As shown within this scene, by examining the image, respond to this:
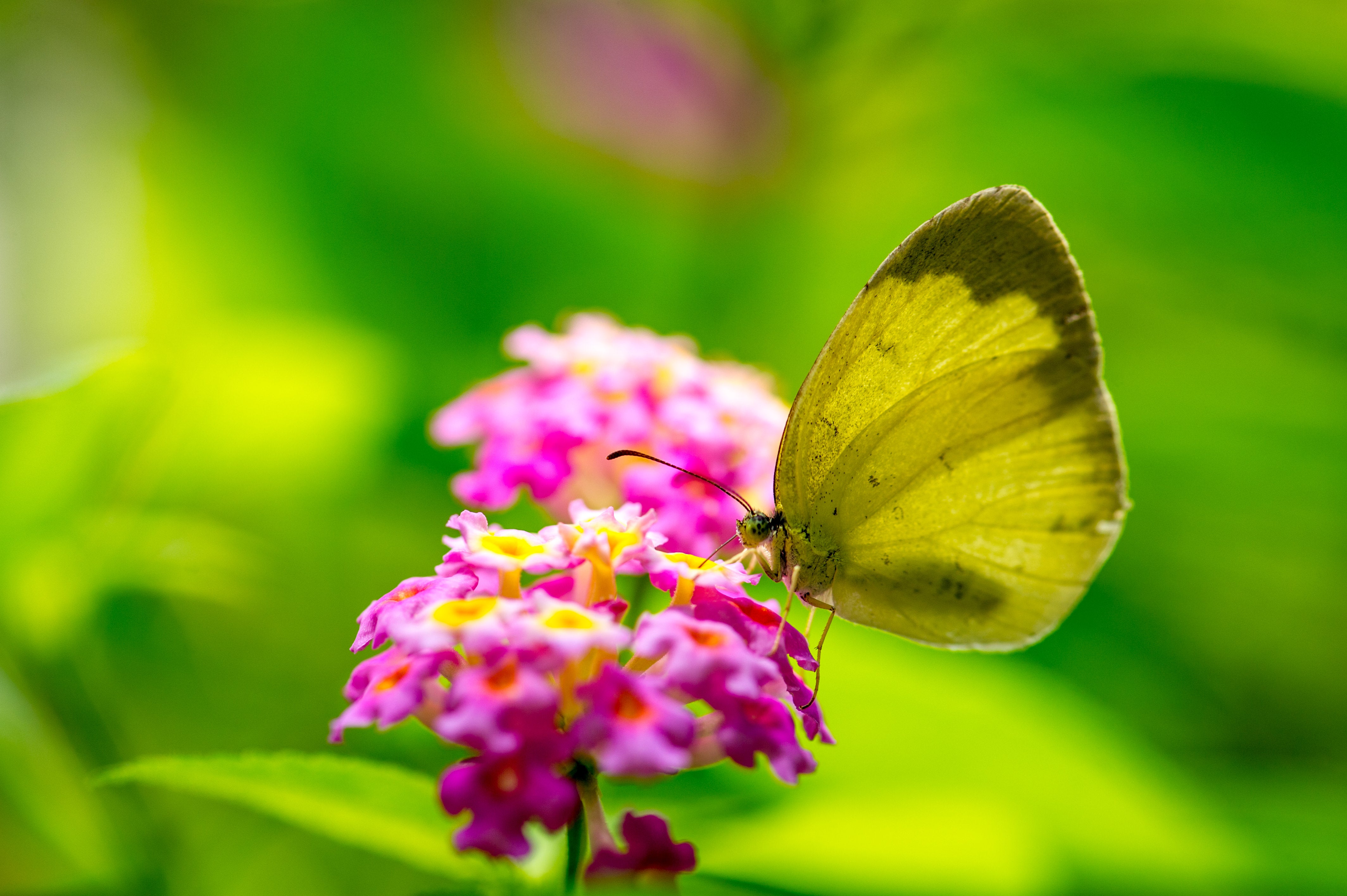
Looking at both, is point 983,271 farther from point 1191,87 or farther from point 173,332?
point 173,332

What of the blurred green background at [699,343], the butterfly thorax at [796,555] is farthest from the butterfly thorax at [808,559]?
the blurred green background at [699,343]

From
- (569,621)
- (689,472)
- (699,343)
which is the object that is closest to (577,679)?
(569,621)

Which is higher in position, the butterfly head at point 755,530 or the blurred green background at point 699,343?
the blurred green background at point 699,343

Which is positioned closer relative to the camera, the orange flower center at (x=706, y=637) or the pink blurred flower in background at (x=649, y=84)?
the orange flower center at (x=706, y=637)

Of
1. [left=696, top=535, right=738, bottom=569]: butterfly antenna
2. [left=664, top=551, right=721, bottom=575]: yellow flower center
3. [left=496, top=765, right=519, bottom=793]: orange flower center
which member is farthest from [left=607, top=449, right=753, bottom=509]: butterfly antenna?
[left=496, top=765, right=519, bottom=793]: orange flower center

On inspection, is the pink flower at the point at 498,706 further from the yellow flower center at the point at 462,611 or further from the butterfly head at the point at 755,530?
the butterfly head at the point at 755,530

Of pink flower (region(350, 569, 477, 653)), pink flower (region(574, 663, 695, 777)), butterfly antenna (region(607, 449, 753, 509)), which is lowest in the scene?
pink flower (region(574, 663, 695, 777))

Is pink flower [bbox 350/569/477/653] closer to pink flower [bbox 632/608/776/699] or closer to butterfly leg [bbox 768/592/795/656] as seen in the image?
pink flower [bbox 632/608/776/699]
